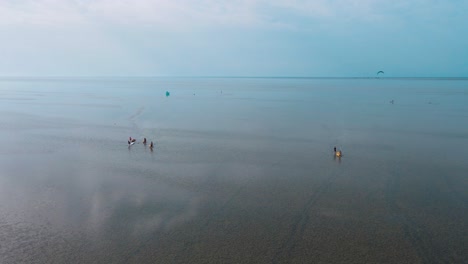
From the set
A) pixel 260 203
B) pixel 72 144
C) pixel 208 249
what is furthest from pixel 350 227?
pixel 72 144

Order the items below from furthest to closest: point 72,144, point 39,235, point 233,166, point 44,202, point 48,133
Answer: point 48,133
point 72,144
point 233,166
point 44,202
point 39,235

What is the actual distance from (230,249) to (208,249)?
2.71 ft

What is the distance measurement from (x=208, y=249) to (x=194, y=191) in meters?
5.83

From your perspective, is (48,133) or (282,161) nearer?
(282,161)

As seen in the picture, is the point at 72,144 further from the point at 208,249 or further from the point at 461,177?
the point at 461,177

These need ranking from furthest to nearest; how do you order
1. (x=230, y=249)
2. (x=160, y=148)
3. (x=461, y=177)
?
(x=160, y=148) < (x=461, y=177) < (x=230, y=249)

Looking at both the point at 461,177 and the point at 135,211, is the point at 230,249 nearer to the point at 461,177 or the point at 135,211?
the point at 135,211

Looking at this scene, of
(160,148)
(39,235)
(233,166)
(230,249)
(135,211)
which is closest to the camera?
(230,249)

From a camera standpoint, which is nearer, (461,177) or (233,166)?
(461,177)

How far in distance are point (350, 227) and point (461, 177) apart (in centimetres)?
1042

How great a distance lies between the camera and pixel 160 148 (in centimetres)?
2841

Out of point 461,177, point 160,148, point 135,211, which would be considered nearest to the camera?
point 135,211

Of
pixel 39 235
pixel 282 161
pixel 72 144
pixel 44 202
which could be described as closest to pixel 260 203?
pixel 282 161

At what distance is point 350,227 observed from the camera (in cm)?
1438
